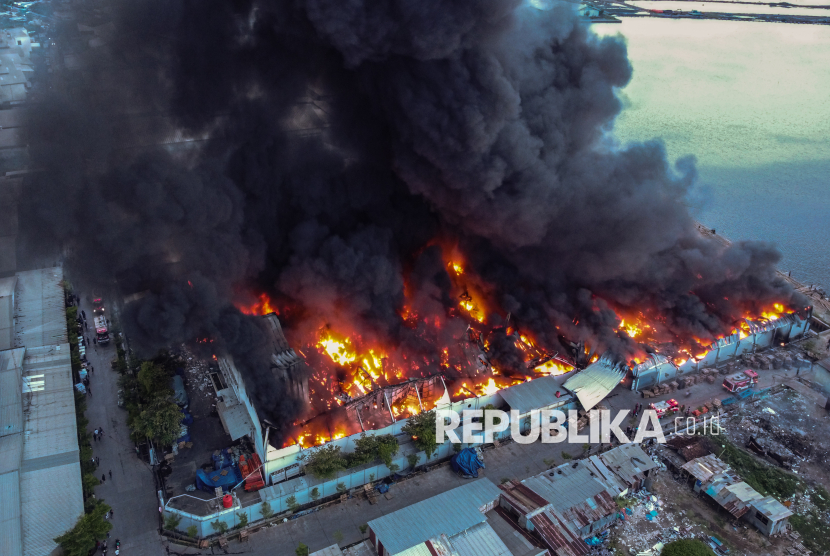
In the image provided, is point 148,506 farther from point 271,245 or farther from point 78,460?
point 271,245

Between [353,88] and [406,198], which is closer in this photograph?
[353,88]

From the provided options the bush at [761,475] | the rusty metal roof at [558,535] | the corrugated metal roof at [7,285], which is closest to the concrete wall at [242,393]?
the rusty metal roof at [558,535]

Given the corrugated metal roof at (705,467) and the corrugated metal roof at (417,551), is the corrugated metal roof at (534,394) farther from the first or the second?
the corrugated metal roof at (417,551)

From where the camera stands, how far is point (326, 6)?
30453mm

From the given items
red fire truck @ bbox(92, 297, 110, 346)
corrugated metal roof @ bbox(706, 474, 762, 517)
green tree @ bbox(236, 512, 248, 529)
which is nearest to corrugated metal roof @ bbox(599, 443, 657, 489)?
corrugated metal roof @ bbox(706, 474, 762, 517)

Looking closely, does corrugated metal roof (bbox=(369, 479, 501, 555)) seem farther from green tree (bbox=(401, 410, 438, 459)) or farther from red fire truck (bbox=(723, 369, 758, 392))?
red fire truck (bbox=(723, 369, 758, 392))

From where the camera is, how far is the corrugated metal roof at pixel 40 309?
118 ft

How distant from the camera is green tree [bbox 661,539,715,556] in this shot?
2453cm

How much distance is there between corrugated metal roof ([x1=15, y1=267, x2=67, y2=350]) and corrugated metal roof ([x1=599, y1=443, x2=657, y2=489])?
29.0 metres

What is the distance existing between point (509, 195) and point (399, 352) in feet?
34.1

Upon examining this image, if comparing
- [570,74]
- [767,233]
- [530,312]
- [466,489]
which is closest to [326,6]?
[570,74]

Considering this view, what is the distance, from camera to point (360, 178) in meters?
37.5

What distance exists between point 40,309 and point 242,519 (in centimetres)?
2101

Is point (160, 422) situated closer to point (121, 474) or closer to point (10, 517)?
point (121, 474)
